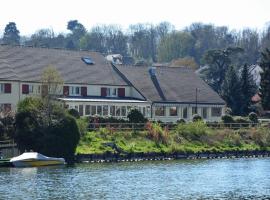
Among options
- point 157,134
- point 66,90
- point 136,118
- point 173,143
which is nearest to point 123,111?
point 66,90

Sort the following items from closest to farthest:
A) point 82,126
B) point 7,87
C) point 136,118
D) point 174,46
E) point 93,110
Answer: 1. point 82,126
2. point 136,118
3. point 7,87
4. point 93,110
5. point 174,46

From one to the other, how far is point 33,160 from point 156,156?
12.8 m

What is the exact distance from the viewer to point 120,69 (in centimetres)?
8962

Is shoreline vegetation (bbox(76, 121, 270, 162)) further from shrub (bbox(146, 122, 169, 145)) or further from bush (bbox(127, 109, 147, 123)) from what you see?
bush (bbox(127, 109, 147, 123))

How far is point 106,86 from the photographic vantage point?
8394cm

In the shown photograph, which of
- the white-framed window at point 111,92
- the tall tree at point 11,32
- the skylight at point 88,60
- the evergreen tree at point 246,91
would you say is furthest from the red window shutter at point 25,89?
the tall tree at point 11,32

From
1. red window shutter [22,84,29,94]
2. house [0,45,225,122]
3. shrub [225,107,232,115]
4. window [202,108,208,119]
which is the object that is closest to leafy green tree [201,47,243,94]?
shrub [225,107,232,115]

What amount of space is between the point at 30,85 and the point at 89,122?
11311mm

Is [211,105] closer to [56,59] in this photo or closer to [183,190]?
[56,59]

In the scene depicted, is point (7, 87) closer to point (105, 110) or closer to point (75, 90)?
point (75, 90)

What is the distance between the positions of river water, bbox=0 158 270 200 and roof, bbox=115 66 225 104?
1143 inches

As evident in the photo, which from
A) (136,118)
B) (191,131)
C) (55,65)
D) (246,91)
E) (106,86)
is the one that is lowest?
(191,131)

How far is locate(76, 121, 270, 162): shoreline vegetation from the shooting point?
59594 millimetres

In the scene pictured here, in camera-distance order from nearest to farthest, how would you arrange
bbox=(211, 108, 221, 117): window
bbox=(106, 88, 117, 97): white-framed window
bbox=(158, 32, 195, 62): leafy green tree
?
bbox=(106, 88, 117, 97): white-framed window < bbox=(211, 108, 221, 117): window < bbox=(158, 32, 195, 62): leafy green tree
